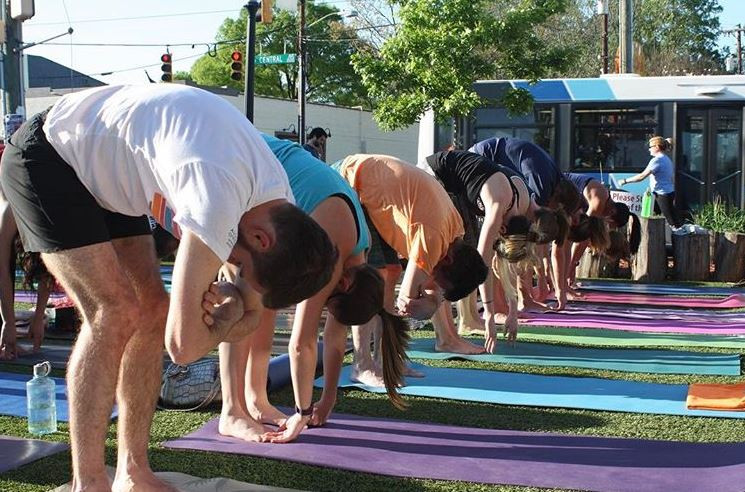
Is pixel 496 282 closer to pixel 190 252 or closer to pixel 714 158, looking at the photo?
pixel 190 252

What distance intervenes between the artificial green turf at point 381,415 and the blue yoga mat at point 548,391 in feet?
0.29

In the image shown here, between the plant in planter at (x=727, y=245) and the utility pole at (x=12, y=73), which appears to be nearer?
the plant in planter at (x=727, y=245)

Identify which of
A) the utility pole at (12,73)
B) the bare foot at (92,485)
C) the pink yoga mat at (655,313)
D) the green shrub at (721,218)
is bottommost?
the pink yoga mat at (655,313)

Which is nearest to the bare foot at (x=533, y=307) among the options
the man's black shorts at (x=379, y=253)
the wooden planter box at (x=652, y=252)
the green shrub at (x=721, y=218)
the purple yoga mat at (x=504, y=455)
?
the man's black shorts at (x=379, y=253)

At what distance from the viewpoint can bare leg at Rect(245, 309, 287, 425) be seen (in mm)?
4062

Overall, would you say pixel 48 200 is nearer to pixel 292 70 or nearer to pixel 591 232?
pixel 591 232

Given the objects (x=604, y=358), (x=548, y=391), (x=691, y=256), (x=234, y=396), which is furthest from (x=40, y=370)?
(x=691, y=256)

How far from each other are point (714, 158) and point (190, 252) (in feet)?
42.7

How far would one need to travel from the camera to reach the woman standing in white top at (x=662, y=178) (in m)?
13.0

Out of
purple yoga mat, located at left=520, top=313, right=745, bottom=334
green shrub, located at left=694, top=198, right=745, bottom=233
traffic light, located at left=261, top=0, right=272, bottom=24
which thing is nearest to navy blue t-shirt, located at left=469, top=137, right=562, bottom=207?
purple yoga mat, located at left=520, top=313, right=745, bottom=334

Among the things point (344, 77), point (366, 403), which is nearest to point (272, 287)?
point (366, 403)

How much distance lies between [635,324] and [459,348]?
8.16 ft

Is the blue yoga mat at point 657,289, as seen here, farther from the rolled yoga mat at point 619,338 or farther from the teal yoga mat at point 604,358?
the teal yoga mat at point 604,358

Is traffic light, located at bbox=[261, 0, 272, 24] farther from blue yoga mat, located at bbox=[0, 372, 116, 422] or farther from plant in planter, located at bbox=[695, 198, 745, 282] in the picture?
blue yoga mat, located at bbox=[0, 372, 116, 422]
